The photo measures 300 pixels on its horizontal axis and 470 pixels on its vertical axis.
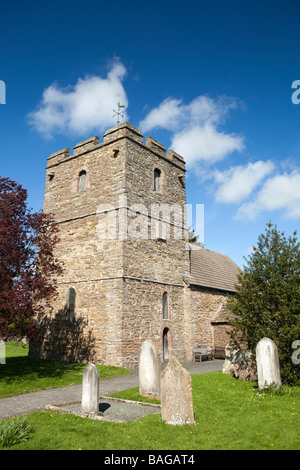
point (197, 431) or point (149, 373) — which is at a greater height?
point (149, 373)

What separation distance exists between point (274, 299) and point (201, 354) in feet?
32.3

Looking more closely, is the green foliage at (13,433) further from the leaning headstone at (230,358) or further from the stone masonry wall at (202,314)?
the stone masonry wall at (202,314)

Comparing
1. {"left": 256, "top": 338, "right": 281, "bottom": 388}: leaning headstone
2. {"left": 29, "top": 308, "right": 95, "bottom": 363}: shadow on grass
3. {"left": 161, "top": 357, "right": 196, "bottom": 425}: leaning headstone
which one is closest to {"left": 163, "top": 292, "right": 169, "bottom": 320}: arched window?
{"left": 29, "top": 308, "right": 95, "bottom": 363}: shadow on grass

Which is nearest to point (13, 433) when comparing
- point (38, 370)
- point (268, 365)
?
point (268, 365)

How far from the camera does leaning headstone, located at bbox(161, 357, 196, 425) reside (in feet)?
20.8

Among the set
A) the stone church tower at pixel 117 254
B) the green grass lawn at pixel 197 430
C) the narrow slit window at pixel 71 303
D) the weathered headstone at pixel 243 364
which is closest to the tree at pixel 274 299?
the weathered headstone at pixel 243 364

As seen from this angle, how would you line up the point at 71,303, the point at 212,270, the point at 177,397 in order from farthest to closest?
the point at 212,270 < the point at 71,303 < the point at 177,397

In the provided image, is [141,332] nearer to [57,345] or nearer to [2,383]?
[57,345]

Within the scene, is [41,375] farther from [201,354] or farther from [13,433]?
[201,354]

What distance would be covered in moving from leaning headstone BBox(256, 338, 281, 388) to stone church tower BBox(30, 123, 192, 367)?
7209mm

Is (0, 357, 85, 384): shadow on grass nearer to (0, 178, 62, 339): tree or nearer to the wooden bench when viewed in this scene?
(0, 178, 62, 339): tree

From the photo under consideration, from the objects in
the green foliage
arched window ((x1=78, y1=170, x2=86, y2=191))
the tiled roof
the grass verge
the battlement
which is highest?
the battlement

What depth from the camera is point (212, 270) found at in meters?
24.6

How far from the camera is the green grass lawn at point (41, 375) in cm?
1069
